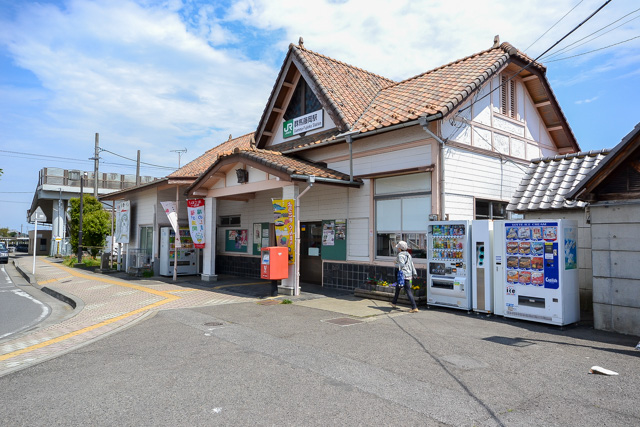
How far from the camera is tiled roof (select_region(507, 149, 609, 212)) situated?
10.3m

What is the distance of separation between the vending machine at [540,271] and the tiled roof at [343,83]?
6.19 meters

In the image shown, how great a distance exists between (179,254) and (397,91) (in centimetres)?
1054

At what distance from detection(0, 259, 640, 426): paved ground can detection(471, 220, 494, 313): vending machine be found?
340 mm

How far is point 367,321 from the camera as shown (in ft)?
28.6

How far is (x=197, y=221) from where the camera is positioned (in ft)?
51.5

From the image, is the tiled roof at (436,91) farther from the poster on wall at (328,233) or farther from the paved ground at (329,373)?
the paved ground at (329,373)

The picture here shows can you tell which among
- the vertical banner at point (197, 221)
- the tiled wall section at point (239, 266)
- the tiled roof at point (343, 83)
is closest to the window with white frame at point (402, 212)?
the tiled roof at point (343, 83)

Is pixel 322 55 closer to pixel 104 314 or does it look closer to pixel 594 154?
pixel 594 154

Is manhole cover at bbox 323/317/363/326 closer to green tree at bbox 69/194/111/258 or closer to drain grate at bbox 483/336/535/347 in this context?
drain grate at bbox 483/336/535/347

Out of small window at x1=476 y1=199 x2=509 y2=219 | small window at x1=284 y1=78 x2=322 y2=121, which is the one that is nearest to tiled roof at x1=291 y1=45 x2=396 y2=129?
small window at x1=284 y1=78 x2=322 y2=121

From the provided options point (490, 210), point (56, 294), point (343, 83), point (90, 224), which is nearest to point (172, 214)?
point (56, 294)

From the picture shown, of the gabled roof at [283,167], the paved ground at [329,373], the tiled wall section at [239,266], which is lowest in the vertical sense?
the paved ground at [329,373]

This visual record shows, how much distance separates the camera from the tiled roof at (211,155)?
2103cm

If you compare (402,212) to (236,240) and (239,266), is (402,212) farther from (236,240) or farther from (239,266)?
(236,240)
